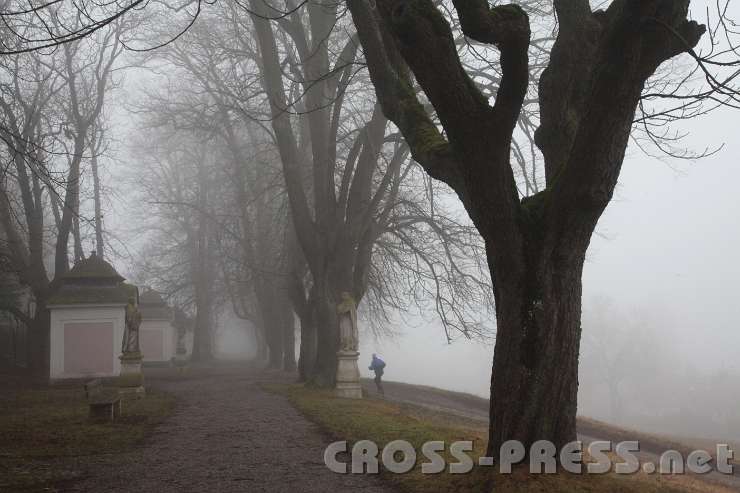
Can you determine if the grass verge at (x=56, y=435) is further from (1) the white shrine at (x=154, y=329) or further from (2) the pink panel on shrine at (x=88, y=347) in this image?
(1) the white shrine at (x=154, y=329)

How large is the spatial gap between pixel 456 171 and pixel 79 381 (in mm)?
18260

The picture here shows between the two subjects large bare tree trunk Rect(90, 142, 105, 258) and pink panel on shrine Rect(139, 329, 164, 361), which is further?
pink panel on shrine Rect(139, 329, 164, 361)

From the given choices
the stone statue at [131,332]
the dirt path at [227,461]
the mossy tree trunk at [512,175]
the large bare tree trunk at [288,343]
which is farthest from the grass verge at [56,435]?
the large bare tree trunk at [288,343]

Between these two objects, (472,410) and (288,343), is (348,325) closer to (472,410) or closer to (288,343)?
(472,410)

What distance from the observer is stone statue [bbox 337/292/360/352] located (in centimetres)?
1631

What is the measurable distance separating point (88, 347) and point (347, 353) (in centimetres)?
977

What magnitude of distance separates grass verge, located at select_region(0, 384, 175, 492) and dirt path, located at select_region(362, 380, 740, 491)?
793 centimetres

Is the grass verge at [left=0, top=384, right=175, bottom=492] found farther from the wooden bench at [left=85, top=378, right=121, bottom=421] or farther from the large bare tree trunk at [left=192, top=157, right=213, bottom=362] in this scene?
the large bare tree trunk at [left=192, top=157, right=213, bottom=362]

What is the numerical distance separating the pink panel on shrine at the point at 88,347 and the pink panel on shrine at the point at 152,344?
14.0 meters

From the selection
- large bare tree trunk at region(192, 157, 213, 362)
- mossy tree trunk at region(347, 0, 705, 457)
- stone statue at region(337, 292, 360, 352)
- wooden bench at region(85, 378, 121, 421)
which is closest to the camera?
mossy tree trunk at region(347, 0, 705, 457)

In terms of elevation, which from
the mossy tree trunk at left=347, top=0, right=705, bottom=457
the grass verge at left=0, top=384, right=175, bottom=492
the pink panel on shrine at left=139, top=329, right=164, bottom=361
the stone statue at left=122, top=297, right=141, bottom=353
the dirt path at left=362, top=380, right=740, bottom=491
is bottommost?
the dirt path at left=362, top=380, right=740, bottom=491

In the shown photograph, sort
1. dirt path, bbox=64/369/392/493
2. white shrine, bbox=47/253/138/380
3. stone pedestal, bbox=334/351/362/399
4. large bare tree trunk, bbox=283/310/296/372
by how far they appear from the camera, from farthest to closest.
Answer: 1. large bare tree trunk, bbox=283/310/296/372
2. white shrine, bbox=47/253/138/380
3. stone pedestal, bbox=334/351/362/399
4. dirt path, bbox=64/369/392/493

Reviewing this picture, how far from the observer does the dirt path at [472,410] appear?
51.2 feet

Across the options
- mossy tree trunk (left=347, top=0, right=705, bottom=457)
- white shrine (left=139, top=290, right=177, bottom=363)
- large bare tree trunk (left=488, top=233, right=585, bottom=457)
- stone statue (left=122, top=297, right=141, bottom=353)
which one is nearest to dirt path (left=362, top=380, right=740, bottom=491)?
stone statue (left=122, top=297, right=141, bottom=353)
